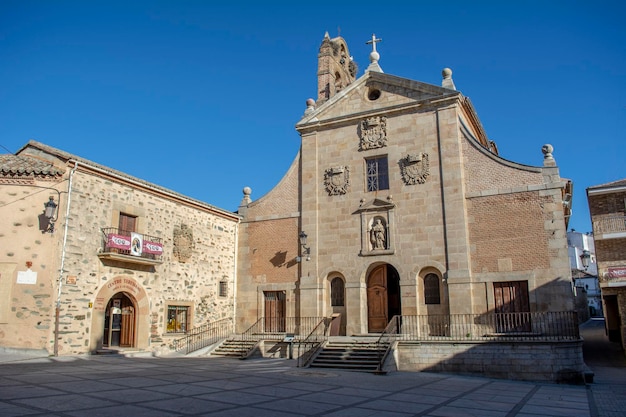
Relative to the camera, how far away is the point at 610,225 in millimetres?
20156

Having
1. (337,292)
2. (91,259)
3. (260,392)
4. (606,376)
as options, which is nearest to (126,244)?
(91,259)

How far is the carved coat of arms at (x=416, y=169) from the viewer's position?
1970 centimetres

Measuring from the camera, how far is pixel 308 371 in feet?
48.5

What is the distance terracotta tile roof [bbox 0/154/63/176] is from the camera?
52.1ft

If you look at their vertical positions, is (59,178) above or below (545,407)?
above

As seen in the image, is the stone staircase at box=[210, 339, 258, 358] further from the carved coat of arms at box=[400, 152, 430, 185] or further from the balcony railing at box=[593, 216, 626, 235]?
the balcony railing at box=[593, 216, 626, 235]

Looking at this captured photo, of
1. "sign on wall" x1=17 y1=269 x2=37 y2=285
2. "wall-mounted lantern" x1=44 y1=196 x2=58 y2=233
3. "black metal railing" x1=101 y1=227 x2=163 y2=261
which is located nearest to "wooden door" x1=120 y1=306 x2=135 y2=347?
"black metal railing" x1=101 y1=227 x2=163 y2=261

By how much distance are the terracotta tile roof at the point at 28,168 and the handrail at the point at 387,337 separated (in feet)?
36.8

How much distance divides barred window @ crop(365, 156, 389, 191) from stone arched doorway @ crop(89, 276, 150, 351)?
31.2 feet

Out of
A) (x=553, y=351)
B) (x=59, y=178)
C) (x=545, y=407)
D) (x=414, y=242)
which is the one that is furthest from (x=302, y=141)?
(x=545, y=407)

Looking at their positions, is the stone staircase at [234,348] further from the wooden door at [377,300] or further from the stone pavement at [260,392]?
the wooden door at [377,300]

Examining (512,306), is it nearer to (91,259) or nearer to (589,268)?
(91,259)

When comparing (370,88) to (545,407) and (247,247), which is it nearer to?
(247,247)

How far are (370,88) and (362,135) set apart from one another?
207 centimetres
